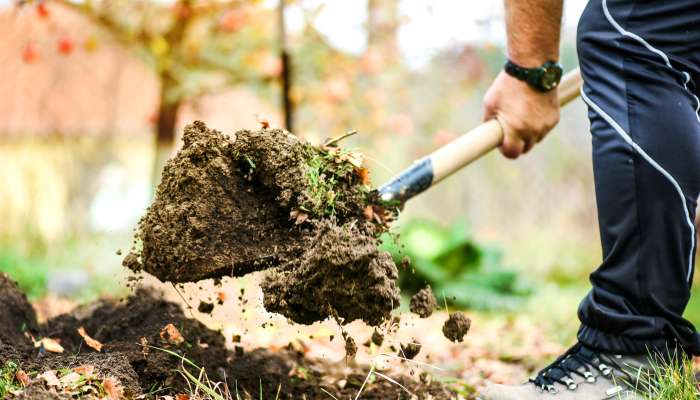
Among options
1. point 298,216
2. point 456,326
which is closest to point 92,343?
point 298,216

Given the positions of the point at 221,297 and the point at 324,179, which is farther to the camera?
the point at 221,297

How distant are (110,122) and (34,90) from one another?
0.76 metres

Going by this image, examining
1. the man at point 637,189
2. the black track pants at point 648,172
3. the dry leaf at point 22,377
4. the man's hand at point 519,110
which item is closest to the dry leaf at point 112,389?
the dry leaf at point 22,377

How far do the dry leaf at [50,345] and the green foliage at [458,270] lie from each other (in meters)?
2.85

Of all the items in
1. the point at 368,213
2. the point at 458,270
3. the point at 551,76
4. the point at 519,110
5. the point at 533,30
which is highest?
the point at 533,30

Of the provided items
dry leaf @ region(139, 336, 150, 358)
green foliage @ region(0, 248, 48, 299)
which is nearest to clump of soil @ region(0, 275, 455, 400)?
dry leaf @ region(139, 336, 150, 358)

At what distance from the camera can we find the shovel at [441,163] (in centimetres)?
218

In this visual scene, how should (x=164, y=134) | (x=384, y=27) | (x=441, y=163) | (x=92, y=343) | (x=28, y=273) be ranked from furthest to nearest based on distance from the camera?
(x=384, y=27), (x=164, y=134), (x=28, y=273), (x=441, y=163), (x=92, y=343)

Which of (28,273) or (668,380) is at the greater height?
(668,380)

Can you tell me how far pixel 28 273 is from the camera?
4500 millimetres

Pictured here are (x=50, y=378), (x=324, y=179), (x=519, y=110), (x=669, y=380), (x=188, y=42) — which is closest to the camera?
(x=50, y=378)

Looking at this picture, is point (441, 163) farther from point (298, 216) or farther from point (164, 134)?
point (164, 134)

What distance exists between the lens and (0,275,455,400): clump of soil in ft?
6.08

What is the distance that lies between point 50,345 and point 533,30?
1782 mm
